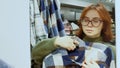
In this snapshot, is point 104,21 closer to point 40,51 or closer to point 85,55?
point 85,55

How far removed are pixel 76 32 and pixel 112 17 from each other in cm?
22

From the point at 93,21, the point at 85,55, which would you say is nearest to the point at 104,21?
the point at 93,21

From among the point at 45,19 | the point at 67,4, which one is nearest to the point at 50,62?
the point at 45,19

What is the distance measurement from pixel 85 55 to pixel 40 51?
0.86ft

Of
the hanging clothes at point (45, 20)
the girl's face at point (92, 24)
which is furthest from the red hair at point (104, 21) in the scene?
the hanging clothes at point (45, 20)

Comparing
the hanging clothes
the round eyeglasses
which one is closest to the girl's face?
the round eyeglasses

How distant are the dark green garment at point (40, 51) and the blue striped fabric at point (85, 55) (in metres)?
0.05

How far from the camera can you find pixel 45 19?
4.73 ft

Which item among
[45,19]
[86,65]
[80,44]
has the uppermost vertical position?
[45,19]

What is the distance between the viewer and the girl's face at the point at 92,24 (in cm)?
142
